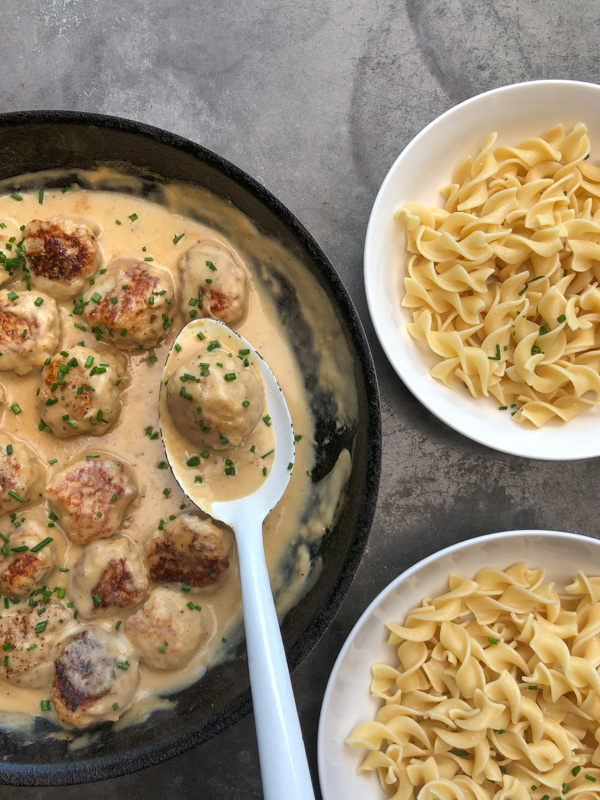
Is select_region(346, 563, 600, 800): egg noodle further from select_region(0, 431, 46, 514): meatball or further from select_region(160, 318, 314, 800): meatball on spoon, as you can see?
select_region(0, 431, 46, 514): meatball

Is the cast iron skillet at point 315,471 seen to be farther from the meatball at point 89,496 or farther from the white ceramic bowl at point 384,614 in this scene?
the meatball at point 89,496

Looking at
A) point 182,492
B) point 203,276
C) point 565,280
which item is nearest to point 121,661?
point 182,492

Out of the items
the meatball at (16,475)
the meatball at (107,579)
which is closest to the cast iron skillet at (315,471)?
the meatball at (107,579)

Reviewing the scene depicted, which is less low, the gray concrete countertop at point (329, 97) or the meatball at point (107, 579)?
the gray concrete countertop at point (329, 97)

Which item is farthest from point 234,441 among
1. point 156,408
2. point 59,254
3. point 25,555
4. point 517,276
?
point 517,276

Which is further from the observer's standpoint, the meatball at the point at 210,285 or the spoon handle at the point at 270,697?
the meatball at the point at 210,285

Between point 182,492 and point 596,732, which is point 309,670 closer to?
point 182,492
